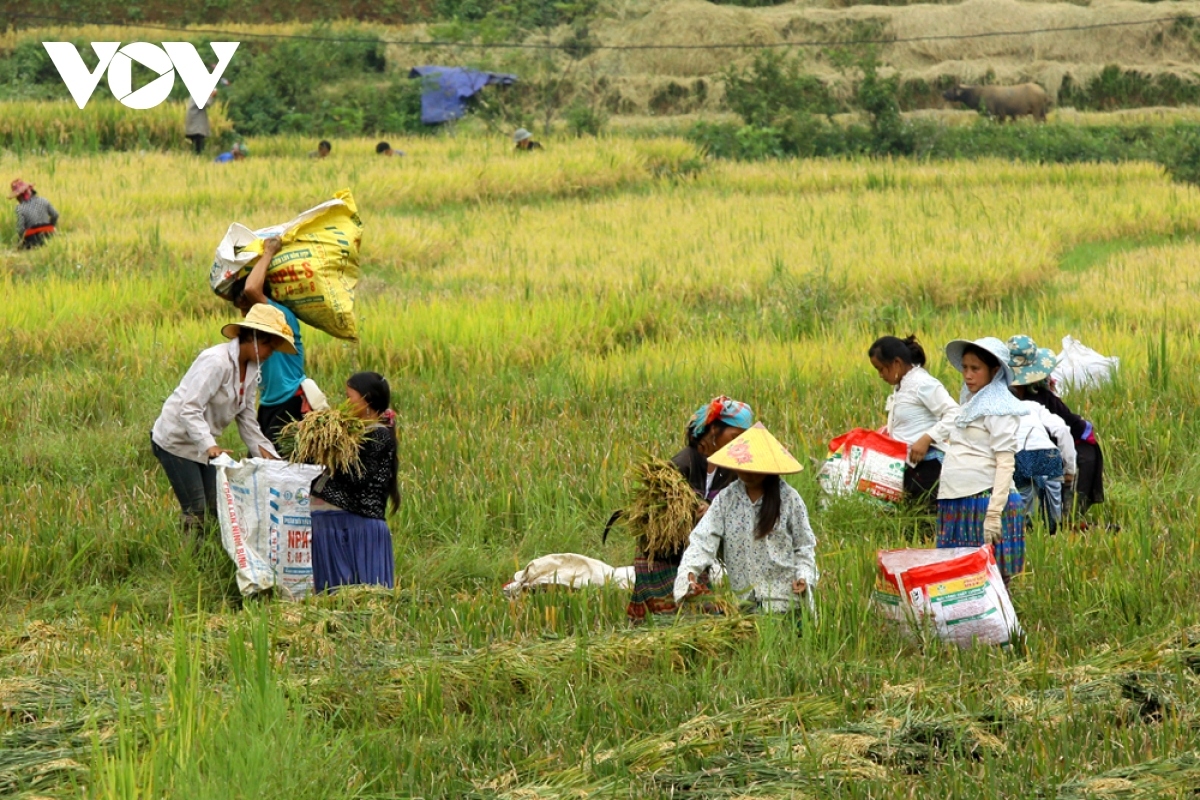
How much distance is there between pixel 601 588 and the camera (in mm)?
5566

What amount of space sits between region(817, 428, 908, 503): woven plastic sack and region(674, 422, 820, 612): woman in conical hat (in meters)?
1.89

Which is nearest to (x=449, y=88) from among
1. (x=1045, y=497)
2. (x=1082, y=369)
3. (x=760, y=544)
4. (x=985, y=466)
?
(x=1082, y=369)

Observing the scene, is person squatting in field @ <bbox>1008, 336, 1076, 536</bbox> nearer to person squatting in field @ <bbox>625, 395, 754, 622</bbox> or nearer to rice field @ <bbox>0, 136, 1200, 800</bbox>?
rice field @ <bbox>0, 136, 1200, 800</bbox>

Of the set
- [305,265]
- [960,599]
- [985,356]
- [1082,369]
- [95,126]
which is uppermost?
[305,265]

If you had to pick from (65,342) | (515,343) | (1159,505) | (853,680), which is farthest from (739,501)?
(65,342)

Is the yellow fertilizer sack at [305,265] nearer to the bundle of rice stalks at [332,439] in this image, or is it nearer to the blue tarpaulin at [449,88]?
the bundle of rice stalks at [332,439]

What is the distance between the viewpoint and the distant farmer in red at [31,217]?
13.0m

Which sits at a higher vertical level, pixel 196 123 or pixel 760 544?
pixel 196 123

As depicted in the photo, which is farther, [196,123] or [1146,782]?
[196,123]

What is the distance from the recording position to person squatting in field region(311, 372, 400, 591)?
5.47 meters

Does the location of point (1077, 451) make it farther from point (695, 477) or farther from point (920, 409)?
point (695, 477)

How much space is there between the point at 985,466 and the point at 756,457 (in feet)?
5.06

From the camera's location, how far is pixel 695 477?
221 inches

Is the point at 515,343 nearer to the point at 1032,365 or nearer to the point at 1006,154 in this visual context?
the point at 1032,365
